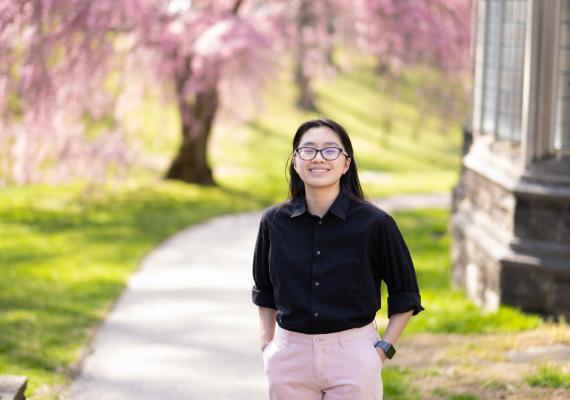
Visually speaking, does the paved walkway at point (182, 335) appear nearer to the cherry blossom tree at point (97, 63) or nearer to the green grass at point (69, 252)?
the green grass at point (69, 252)

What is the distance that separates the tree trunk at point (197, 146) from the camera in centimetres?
1820

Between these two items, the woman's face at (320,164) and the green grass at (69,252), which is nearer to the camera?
the woman's face at (320,164)

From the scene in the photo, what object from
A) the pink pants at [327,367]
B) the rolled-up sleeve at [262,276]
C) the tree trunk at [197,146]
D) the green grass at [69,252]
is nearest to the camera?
the pink pants at [327,367]

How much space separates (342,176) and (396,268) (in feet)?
1.35

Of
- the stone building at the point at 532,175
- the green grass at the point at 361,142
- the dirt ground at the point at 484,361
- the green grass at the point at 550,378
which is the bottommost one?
the green grass at the point at 361,142

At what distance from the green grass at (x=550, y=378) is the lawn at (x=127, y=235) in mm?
759

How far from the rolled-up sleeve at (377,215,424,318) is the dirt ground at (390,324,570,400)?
7.46 ft

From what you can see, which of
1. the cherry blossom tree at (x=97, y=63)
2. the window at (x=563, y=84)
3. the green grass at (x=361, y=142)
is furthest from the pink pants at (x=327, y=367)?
the green grass at (x=361, y=142)

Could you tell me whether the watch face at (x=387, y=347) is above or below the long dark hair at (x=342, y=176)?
below

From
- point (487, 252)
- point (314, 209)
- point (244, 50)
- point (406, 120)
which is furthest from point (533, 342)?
point (406, 120)

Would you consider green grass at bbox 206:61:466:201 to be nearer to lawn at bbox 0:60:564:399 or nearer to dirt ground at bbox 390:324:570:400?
lawn at bbox 0:60:564:399

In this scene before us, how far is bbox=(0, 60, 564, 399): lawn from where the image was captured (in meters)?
7.59

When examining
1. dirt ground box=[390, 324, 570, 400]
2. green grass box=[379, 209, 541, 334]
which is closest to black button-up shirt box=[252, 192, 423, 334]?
dirt ground box=[390, 324, 570, 400]

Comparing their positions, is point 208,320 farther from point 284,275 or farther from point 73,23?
point 73,23
